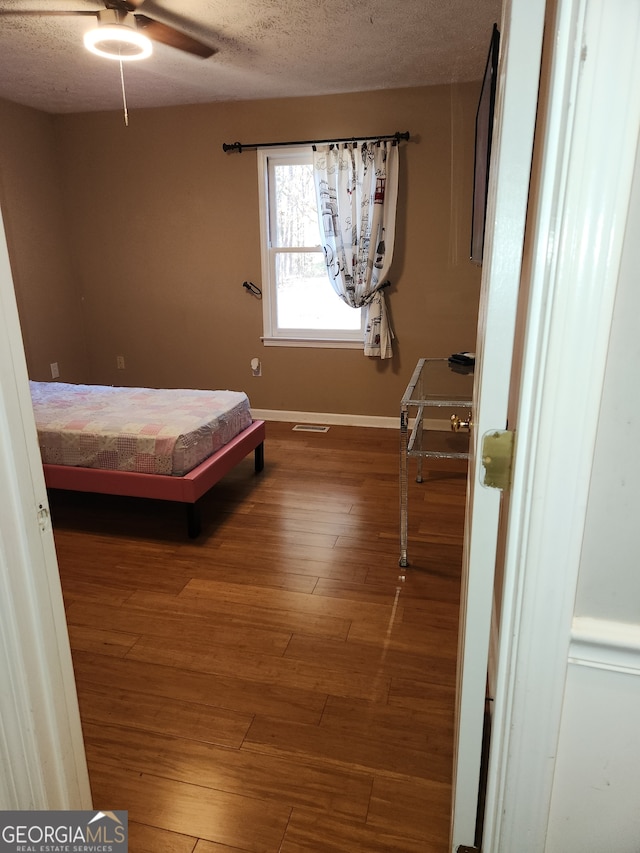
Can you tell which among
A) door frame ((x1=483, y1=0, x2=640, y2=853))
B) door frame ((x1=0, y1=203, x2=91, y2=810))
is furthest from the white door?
door frame ((x1=0, y1=203, x2=91, y2=810))

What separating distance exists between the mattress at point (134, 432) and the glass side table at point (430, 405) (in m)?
1.09

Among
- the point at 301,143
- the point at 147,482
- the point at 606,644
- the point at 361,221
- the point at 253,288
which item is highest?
the point at 301,143

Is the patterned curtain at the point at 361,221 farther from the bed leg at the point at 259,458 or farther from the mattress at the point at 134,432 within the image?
the mattress at the point at 134,432

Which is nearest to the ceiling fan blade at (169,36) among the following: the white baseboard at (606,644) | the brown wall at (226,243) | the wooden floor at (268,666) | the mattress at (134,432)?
the brown wall at (226,243)

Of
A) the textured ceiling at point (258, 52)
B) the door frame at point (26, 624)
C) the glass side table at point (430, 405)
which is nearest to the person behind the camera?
the door frame at point (26, 624)

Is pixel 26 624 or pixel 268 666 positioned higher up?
pixel 26 624

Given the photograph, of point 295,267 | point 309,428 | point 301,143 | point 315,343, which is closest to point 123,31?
point 301,143

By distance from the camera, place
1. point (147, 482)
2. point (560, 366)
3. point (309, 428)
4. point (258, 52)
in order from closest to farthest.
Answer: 1. point (560, 366)
2. point (147, 482)
3. point (258, 52)
4. point (309, 428)

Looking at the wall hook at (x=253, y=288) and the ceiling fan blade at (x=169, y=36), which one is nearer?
the ceiling fan blade at (x=169, y=36)

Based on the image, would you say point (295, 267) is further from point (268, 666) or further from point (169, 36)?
point (268, 666)

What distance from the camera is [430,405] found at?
238 cm

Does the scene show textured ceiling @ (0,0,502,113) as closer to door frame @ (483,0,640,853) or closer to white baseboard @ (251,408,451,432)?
white baseboard @ (251,408,451,432)

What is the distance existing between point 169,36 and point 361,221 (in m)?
1.88

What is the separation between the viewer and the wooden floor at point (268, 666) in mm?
1415
